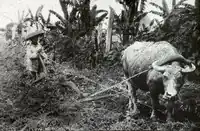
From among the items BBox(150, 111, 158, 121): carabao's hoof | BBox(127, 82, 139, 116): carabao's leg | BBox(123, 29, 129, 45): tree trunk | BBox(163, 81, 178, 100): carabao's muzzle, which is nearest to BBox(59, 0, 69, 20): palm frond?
BBox(123, 29, 129, 45): tree trunk

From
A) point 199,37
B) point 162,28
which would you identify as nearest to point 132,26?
point 162,28

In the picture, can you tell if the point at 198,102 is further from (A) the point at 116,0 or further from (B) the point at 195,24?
(A) the point at 116,0

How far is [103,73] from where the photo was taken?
7.30 m

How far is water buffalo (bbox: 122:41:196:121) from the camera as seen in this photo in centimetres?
468

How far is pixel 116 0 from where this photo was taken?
885 cm

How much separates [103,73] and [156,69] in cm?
262

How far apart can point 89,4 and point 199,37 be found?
3.64 m

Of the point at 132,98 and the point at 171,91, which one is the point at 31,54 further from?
the point at 171,91

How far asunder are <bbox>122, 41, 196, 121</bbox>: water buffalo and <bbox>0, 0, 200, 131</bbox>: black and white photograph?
0.05 feet

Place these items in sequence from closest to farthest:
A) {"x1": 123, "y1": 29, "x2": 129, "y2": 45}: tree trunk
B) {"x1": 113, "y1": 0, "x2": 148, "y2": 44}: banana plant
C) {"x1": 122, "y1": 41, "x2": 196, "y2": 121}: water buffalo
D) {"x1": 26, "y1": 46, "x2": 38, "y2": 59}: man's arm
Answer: {"x1": 122, "y1": 41, "x2": 196, "y2": 121}: water buffalo → {"x1": 26, "y1": 46, "x2": 38, "y2": 59}: man's arm → {"x1": 113, "y1": 0, "x2": 148, "y2": 44}: banana plant → {"x1": 123, "y1": 29, "x2": 129, "y2": 45}: tree trunk

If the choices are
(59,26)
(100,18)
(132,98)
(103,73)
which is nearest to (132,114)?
(132,98)

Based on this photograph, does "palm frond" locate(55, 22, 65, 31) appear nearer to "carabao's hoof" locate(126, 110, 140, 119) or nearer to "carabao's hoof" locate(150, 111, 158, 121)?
"carabao's hoof" locate(126, 110, 140, 119)

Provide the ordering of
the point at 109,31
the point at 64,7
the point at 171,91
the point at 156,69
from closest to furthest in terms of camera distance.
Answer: the point at 171,91, the point at 156,69, the point at 64,7, the point at 109,31

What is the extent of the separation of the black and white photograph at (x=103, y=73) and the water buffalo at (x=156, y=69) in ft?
0.05
